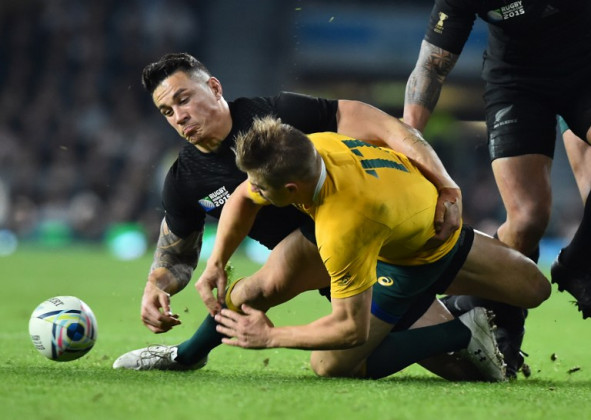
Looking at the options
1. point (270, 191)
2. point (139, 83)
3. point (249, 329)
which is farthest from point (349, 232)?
point (139, 83)

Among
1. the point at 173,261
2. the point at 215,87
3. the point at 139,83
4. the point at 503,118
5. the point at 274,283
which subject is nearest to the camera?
the point at 274,283

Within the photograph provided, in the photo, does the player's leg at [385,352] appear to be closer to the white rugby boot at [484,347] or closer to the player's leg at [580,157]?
the white rugby boot at [484,347]

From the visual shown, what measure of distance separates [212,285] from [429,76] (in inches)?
74.8

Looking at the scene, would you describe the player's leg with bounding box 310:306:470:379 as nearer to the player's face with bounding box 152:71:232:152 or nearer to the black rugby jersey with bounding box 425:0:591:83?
the player's face with bounding box 152:71:232:152

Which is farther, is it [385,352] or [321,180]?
[385,352]

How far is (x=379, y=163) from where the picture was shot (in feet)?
14.4

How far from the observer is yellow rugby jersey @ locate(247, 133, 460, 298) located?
4055 millimetres

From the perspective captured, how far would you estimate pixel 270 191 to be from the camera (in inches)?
160

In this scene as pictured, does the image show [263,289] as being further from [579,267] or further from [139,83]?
[139,83]

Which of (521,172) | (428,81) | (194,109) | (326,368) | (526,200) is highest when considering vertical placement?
(194,109)

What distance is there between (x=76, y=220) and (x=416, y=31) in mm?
8333

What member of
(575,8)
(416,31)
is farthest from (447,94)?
(575,8)

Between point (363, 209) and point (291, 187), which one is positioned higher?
point (291, 187)

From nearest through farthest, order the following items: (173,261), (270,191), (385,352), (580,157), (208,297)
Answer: (270,191)
(208,297)
(385,352)
(173,261)
(580,157)
